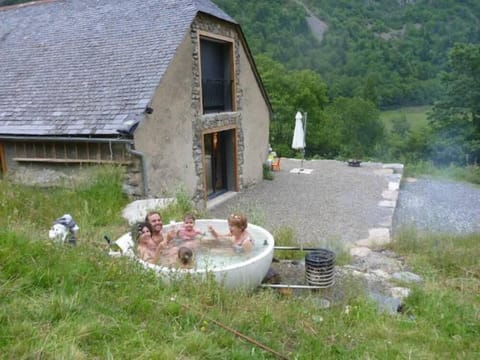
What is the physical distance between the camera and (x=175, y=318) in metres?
3.22

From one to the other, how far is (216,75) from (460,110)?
2168 centimetres

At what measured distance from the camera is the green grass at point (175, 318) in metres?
2.71

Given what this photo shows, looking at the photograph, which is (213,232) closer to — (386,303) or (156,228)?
(156,228)

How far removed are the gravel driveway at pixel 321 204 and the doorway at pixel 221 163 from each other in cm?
63

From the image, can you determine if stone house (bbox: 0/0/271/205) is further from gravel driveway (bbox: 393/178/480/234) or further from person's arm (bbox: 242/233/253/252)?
gravel driveway (bbox: 393/178/480/234)

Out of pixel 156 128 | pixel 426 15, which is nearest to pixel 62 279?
pixel 156 128

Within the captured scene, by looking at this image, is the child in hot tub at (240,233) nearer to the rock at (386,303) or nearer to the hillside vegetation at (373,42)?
the rock at (386,303)

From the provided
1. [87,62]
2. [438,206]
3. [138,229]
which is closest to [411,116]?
[438,206]

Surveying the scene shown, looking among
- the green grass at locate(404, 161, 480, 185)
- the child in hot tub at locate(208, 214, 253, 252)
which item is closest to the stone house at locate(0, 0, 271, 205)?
the child in hot tub at locate(208, 214, 253, 252)

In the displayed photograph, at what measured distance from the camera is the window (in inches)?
467

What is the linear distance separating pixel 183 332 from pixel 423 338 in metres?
2.02

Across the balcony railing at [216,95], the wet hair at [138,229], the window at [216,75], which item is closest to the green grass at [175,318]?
the wet hair at [138,229]

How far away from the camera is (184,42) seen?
10.2 metres

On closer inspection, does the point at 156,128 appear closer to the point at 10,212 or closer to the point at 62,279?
the point at 10,212
